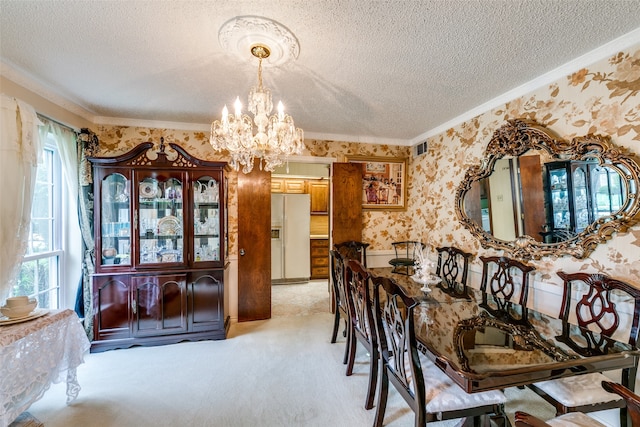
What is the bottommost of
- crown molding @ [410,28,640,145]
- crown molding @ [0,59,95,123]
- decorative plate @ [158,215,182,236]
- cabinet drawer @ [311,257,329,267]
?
cabinet drawer @ [311,257,329,267]

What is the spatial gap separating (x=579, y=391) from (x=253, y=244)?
3156mm

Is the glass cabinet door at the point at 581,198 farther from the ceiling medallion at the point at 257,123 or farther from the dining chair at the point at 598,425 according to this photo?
the ceiling medallion at the point at 257,123

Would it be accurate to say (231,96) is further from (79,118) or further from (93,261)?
(93,261)

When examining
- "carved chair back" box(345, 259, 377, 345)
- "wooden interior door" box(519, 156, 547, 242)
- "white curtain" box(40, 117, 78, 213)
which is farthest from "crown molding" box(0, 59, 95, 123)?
"wooden interior door" box(519, 156, 547, 242)

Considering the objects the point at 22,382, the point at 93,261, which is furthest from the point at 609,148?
the point at 93,261

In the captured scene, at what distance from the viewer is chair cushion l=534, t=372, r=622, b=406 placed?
1.40m

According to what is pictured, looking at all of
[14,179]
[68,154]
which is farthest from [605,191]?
[68,154]

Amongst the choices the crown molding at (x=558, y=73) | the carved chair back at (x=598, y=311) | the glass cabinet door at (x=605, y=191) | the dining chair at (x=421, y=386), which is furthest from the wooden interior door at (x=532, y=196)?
the dining chair at (x=421, y=386)

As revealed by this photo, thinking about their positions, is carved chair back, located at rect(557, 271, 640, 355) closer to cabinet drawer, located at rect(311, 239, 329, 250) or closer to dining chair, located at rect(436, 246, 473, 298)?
dining chair, located at rect(436, 246, 473, 298)

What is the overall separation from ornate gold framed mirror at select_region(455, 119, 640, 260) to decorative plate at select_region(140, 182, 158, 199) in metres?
3.42

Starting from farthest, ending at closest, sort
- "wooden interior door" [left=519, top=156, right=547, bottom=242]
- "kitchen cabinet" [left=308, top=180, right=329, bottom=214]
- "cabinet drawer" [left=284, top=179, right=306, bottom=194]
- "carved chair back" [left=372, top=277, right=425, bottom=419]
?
"kitchen cabinet" [left=308, top=180, right=329, bottom=214], "cabinet drawer" [left=284, top=179, right=306, bottom=194], "wooden interior door" [left=519, top=156, right=547, bottom=242], "carved chair back" [left=372, top=277, right=425, bottom=419]

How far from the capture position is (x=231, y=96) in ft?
8.32

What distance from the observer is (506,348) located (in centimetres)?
139

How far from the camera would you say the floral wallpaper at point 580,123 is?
5.49 feet
